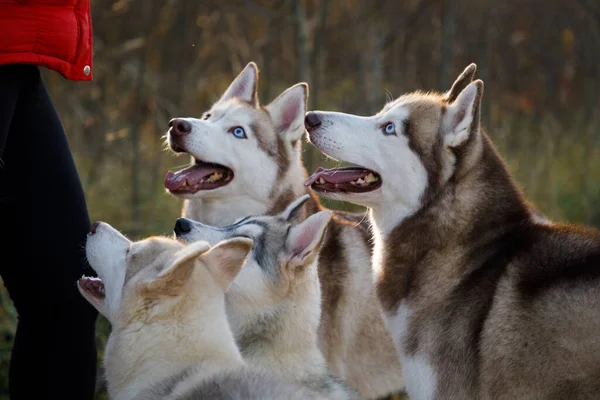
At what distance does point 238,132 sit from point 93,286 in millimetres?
2064

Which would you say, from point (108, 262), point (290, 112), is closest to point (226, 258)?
point (108, 262)

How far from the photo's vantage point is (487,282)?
158 inches

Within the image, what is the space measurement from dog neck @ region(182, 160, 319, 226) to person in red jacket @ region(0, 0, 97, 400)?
5.28 ft

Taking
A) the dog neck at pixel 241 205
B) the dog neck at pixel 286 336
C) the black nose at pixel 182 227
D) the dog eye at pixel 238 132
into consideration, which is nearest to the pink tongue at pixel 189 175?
the dog neck at pixel 241 205

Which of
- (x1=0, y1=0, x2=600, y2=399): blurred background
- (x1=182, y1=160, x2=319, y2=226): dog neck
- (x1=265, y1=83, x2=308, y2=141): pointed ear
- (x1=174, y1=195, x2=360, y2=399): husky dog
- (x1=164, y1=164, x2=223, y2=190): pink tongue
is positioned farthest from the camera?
(x1=0, y1=0, x2=600, y2=399): blurred background

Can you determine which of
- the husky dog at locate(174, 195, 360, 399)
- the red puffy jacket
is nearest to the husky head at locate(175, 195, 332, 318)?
the husky dog at locate(174, 195, 360, 399)

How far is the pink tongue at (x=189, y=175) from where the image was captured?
5.47 m

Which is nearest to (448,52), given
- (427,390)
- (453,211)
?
(453,211)

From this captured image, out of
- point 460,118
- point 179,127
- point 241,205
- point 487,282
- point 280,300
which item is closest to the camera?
point 487,282

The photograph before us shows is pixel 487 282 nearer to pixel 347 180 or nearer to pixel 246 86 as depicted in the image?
pixel 347 180

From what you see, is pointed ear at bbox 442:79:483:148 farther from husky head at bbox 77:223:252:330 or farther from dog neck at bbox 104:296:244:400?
dog neck at bbox 104:296:244:400

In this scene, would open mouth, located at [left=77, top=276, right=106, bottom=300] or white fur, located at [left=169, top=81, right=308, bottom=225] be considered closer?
open mouth, located at [left=77, top=276, right=106, bottom=300]

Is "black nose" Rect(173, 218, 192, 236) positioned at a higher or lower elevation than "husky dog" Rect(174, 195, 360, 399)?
higher

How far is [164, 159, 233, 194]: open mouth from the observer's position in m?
5.48
